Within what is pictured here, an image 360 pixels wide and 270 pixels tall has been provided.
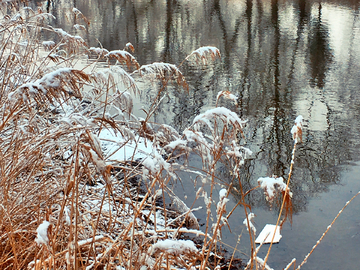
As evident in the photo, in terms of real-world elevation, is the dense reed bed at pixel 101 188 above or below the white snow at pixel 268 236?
above

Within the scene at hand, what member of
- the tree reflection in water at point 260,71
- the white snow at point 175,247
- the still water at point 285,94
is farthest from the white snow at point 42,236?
the tree reflection in water at point 260,71

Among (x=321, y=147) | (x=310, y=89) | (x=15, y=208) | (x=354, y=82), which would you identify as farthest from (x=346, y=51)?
(x=15, y=208)

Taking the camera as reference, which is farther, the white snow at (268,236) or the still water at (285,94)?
the still water at (285,94)

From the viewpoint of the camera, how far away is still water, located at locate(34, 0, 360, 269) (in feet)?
12.2

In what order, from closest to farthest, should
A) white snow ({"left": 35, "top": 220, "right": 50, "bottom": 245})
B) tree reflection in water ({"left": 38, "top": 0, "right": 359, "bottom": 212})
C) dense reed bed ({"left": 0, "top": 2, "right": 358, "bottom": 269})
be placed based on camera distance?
1. white snow ({"left": 35, "top": 220, "right": 50, "bottom": 245})
2. dense reed bed ({"left": 0, "top": 2, "right": 358, "bottom": 269})
3. tree reflection in water ({"left": 38, "top": 0, "right": 359, "bottom": 212})

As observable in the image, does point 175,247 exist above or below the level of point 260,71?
above

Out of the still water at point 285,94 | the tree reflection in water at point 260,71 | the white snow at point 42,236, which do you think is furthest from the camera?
the tree reflection in water at point 260,71

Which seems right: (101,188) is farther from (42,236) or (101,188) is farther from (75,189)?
(42,236)

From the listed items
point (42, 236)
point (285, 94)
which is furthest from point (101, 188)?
point (285, 94)

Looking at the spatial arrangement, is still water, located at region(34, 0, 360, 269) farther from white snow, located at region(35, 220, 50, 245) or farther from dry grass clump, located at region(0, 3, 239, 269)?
white snow, located at region(35, 220, 50, 245)

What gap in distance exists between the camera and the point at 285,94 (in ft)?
25.6

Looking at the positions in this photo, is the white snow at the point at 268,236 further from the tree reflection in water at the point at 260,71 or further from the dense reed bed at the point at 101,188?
the tree reflection in water at the point at 260,71

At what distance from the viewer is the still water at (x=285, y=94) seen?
373 cm

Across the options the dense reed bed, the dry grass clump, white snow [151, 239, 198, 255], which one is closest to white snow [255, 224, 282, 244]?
the dense reed bed
